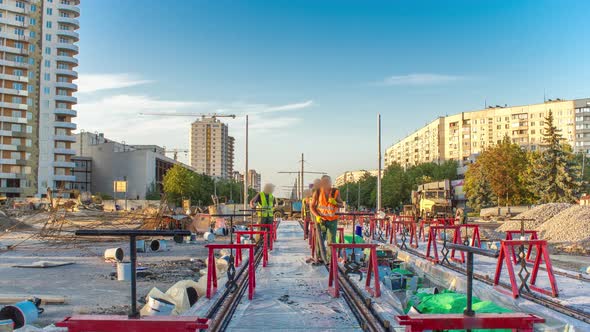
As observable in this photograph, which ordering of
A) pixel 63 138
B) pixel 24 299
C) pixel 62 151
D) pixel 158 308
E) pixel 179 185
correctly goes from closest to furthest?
pixel 158 308 → pixel 24 299 → pixel 179 185 → pixel 62 151 → pixel 63 138

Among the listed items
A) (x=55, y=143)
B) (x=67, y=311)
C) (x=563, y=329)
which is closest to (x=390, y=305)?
(x=563, y=329)

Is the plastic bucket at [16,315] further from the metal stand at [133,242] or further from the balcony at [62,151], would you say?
the balcony at [62,151]

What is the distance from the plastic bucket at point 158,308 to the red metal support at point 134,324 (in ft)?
8.40

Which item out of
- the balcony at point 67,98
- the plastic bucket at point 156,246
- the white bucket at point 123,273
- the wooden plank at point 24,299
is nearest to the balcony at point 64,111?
the balcony at point 67,98

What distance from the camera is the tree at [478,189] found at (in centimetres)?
5744

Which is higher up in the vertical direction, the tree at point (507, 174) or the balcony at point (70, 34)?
the balcony at point (70, 34)

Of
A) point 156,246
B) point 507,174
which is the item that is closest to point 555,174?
point 507,174

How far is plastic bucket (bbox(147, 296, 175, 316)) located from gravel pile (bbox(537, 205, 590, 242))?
18.3 m

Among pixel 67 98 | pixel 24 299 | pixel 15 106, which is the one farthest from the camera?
pixel 67 98

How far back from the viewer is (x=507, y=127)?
108562mm

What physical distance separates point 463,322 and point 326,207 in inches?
233

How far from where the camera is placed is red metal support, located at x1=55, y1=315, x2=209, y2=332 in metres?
3.80

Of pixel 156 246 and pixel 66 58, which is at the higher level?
pixel 66 58

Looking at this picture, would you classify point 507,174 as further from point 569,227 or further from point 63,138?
point 63,138
